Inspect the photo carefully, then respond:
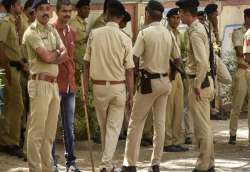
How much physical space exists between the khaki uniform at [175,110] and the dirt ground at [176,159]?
356 mm

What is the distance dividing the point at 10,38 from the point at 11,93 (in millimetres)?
841

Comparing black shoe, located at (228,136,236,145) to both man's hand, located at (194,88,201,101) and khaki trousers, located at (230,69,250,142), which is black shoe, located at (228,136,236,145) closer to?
khaki trousers, located at (230,69,250,142)

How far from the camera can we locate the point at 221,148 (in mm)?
11945

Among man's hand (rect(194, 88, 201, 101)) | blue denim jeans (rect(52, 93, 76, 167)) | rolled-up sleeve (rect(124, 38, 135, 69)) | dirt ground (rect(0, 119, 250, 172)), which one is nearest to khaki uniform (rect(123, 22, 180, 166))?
rolled-up sleeve (rect(124, 38, 135, 69))

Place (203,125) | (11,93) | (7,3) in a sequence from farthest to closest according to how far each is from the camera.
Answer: (11,93), (7,3), (203,125)

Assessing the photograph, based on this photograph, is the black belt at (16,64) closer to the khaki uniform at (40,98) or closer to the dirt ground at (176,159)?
the dirt ground at (176,159)

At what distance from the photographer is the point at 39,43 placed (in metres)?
8.27

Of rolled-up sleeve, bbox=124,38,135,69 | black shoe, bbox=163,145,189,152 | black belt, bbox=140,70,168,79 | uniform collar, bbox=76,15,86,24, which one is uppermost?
uniform collar, bbox=76,15,86,24

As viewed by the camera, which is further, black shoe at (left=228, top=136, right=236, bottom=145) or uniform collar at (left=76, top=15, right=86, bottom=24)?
black shoe at (left=228, top=136, right=236, bottom=145)

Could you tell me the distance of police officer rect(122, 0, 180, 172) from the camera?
9.24 meters

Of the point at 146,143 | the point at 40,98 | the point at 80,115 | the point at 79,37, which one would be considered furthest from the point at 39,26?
the point at 146,143

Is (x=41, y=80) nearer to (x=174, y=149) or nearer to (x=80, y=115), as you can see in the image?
(x=80, y=115)

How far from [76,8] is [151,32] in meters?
3.12

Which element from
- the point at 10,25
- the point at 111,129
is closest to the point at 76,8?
the point at 10,25
